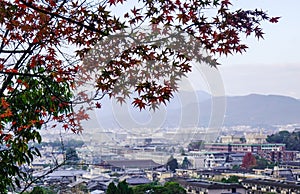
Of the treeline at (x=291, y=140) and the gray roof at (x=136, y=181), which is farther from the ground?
the treeline at (x=291, y=140)

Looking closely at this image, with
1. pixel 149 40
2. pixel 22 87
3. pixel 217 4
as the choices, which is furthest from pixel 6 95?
pixel 217 4

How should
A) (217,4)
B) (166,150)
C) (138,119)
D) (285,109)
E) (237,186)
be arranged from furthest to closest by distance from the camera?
(285,109) → (237,186) → (166,150) → (138,119) → (217,4)

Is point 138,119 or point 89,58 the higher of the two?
point 89,58

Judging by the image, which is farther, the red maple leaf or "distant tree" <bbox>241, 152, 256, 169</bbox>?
"distant tree" <bbox>241, 152, 256, 169</bbox>

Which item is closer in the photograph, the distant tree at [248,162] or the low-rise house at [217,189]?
the low-rise house at [217,189]

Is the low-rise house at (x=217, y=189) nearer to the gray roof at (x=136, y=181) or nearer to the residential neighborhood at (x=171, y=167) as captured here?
the residential neighborhood at (x=171, y=167)

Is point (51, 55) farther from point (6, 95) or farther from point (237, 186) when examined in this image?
point (237, 186)

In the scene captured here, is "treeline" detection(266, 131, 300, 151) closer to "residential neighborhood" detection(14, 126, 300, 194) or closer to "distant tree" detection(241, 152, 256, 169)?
"residential neighborhood" detection(14, 126, 300, 194)

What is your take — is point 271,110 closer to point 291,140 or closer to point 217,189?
point 291,140

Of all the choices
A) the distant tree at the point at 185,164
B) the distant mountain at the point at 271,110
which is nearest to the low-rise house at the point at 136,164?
the distant tree at the point at 185,164

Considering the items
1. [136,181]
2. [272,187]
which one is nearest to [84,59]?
[136,181]

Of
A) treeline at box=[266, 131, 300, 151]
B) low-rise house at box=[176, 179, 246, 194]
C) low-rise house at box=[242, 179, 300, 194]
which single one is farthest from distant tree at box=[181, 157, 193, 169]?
treeline at box=[266, 131, 300, 151]
